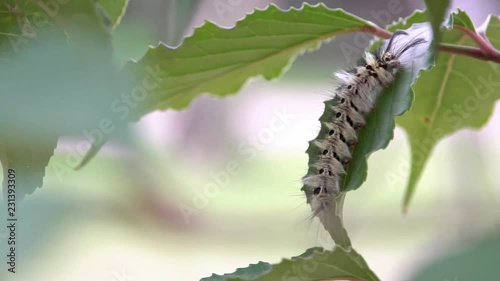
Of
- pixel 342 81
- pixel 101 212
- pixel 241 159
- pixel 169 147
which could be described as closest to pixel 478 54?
pixel 342 81

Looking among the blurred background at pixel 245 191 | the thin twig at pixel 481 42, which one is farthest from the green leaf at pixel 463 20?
the blurred background at pixel 245 191

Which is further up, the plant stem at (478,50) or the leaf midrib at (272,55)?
the leaf midrib at (272,55)

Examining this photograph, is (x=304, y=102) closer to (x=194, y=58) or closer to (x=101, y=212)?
(x=101, y=212)

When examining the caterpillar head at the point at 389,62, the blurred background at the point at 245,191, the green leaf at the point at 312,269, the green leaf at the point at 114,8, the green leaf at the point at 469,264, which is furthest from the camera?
the blurred background at the point at 245,191

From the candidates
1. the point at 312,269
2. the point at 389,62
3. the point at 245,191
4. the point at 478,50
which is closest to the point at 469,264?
the point at 312,269

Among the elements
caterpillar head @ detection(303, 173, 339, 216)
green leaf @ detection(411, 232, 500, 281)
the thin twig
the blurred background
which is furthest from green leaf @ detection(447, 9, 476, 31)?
the blurred background

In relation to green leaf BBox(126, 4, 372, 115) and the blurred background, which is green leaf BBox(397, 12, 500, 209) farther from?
the blurred background

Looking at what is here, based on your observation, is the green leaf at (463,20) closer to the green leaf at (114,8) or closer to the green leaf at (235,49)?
the green leaf at (235,49)
